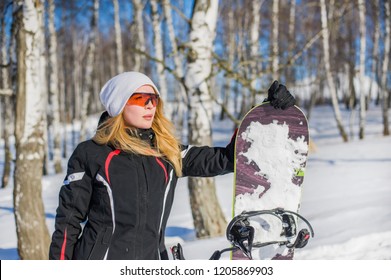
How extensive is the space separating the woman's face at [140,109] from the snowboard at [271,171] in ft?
2.27

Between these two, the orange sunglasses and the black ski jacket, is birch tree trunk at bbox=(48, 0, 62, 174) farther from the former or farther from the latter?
the black ski jacket

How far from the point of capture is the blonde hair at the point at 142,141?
181 cm

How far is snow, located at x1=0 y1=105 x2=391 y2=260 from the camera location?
11.4 feet

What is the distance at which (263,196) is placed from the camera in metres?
2.45

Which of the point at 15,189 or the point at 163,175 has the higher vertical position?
the point at 163,175

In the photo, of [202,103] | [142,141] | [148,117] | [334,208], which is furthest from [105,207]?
[334,208]

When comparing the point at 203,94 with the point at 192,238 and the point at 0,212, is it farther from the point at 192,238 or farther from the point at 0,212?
the point at 0,212

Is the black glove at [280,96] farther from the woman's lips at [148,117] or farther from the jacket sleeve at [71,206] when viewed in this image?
the jacket sleeve at [71,206]

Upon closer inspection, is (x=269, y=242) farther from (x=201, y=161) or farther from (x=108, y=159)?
(x=108, y=159)

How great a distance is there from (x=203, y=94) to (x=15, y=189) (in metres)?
2.18

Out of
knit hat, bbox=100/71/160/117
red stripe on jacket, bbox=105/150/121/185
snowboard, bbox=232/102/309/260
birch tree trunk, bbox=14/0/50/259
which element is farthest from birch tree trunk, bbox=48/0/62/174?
red stripe on jacket, bbox=105/150/121/185

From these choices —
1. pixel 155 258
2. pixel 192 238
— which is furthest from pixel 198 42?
pixel 155 258

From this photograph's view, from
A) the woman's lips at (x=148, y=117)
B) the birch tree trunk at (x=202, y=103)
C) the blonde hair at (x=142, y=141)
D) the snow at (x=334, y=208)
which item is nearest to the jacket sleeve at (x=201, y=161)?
A: the blonde hair at (x=142, y=141)

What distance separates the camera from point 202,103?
15.2ft
